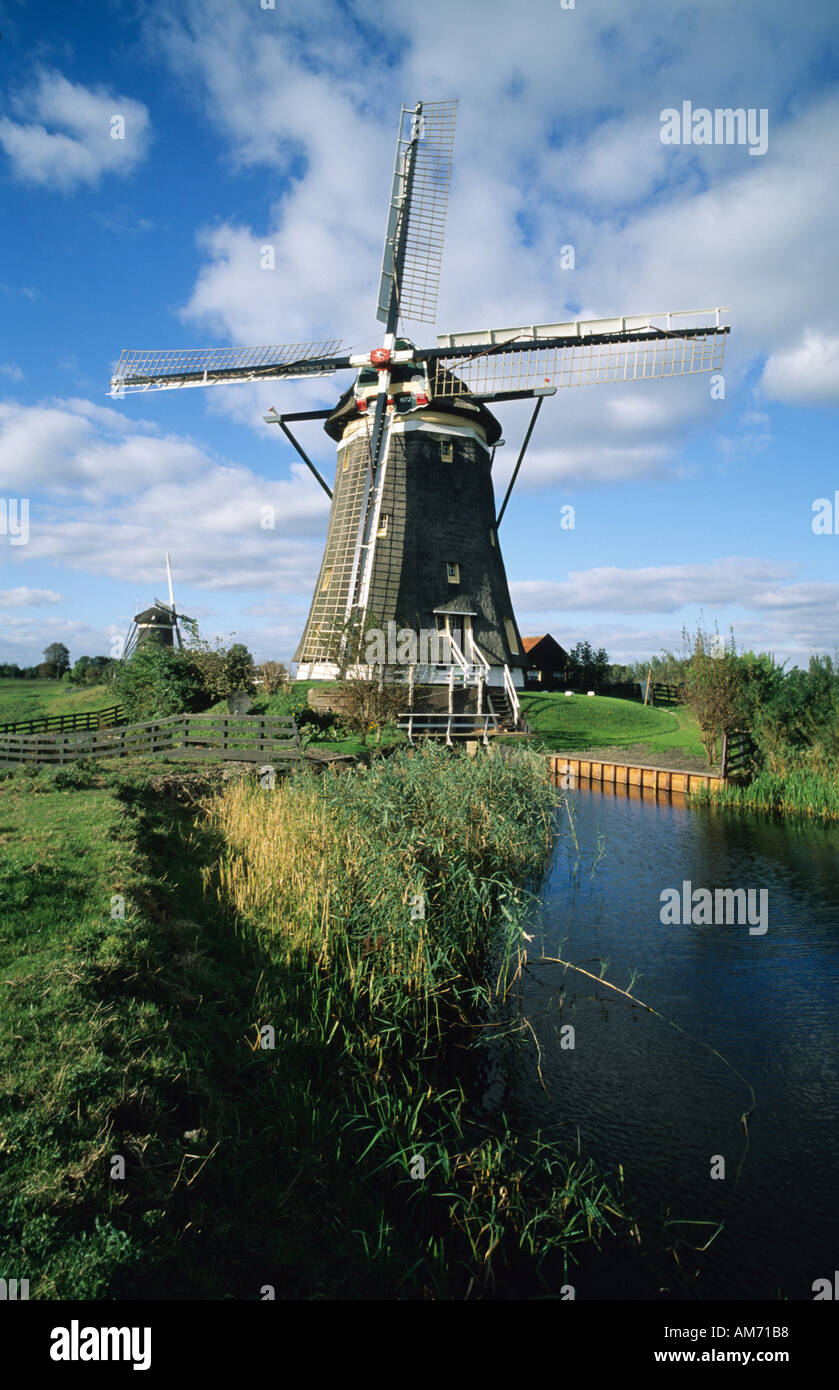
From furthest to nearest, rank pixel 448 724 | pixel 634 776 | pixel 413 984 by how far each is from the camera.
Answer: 1. pixel 448 724
2. pixel 634 776
3. pixel 413 984

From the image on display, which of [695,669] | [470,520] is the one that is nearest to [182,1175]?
[695,669]

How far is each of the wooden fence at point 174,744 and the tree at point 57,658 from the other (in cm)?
7104

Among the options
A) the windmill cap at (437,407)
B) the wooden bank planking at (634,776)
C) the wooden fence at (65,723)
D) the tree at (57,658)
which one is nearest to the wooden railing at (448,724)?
the wooden bank planking at (634,776)

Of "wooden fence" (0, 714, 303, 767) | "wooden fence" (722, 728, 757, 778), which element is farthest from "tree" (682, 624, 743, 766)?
"wooden fence" (0, 714, 303, 767)

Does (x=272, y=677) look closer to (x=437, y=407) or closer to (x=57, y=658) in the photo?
(x=437, y=407)

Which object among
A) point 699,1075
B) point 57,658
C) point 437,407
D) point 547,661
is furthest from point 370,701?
point 57,658

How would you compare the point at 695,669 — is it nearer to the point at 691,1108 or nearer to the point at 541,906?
the point at 541,906

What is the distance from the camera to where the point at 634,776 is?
67.8 ft

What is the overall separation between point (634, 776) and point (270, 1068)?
17.1m

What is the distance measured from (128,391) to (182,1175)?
25838mm

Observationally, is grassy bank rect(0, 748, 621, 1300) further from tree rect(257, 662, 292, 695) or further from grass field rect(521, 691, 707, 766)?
grass field rect(521, 691, 707, 766)

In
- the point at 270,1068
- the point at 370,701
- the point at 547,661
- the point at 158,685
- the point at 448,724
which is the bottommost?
the point at 270,1068

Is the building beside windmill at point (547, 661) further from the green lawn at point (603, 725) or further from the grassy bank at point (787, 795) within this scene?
the grassy bank at point (787, 795)

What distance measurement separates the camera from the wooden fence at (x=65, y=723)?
2536cm
